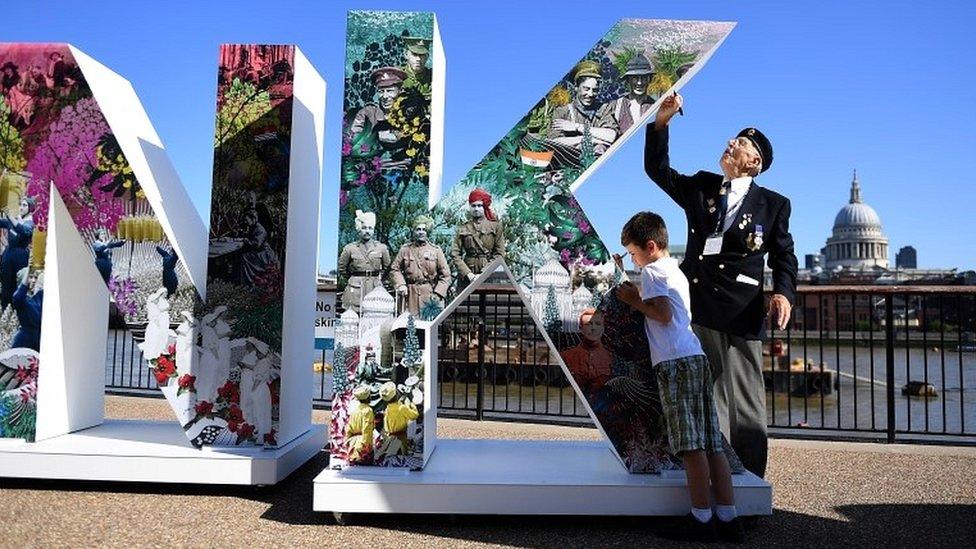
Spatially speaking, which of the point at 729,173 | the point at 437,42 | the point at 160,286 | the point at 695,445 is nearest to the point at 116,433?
the point at 160,286

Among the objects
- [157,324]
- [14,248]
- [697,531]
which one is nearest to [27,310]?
[14,248]

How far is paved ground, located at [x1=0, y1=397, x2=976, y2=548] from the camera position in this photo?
359cm

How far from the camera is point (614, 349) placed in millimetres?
4074

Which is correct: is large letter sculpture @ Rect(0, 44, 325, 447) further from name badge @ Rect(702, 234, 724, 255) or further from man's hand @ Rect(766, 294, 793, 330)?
man's hand @ Rect(766, 294, 793, 330)

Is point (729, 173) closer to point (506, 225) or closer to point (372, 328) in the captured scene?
point (506, 225)

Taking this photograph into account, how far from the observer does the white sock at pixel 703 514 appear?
3539 mm

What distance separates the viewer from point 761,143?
4199 mm

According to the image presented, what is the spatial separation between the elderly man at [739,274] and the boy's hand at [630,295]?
412 mm

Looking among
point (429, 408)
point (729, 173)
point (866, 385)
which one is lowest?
point (866, 385)

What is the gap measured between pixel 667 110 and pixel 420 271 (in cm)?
165

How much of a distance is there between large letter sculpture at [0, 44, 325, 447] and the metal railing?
1.48 ft

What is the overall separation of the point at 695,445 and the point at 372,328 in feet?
6.02

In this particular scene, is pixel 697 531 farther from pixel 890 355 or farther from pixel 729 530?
pixel 890 355

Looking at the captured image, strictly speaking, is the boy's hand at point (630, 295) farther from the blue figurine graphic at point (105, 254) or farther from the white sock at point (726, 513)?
the blue figurine graphic at point (105, 254)
